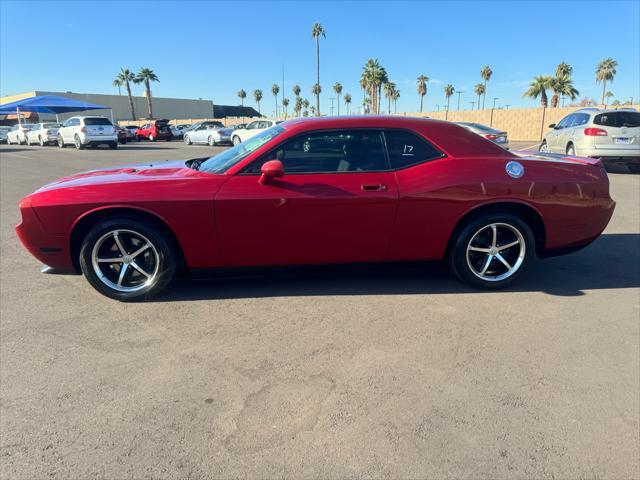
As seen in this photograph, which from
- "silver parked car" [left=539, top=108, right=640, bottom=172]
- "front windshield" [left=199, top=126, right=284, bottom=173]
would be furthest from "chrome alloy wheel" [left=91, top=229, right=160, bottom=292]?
"silver parked car" [left=539, top=108, right=640, bottom=172]

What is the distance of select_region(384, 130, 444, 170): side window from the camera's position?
3.66m

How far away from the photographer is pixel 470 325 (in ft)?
10.6

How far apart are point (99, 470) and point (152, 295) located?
1.84m

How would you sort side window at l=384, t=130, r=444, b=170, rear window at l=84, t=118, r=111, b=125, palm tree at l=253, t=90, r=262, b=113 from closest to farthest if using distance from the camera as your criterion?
1. side window at l=384, t=130, r=444, b=170
2. rear window at l=84, t=118, r=111, b=125
3. palm tree at l=253, t=90, r=262, b=113

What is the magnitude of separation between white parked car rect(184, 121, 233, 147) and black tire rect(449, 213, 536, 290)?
2509 centimetres

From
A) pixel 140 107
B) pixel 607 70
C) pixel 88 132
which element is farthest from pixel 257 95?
pixel 88 132

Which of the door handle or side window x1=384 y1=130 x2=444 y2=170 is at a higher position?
side window x1=384 y1=130 x2=444 y2=170

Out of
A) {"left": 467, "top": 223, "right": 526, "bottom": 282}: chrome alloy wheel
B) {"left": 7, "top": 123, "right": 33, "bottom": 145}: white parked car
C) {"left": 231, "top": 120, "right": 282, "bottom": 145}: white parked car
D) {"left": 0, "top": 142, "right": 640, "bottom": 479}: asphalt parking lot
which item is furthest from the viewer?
{"left": 7, "top": 123, "right": 33, "bottom": 145}: white parked car

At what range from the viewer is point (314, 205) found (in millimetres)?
3443

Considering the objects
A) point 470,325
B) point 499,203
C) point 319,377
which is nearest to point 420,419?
point 319,377

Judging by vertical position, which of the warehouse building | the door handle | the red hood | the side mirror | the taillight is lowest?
the door handle

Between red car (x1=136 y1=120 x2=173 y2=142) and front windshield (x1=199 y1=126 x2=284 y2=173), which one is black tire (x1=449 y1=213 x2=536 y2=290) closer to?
front windshield (x1=199 y1=126 x2=284 y2=173)

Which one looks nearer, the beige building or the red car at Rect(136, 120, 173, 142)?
the red car at Rect(136, 120, 173, 142)

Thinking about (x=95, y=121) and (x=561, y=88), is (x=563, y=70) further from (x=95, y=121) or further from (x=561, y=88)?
(x=95, y=121)
